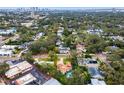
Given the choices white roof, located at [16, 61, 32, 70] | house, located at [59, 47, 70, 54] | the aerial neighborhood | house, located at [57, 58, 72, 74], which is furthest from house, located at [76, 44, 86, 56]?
white roof, located at [16, 61, 32, 70]

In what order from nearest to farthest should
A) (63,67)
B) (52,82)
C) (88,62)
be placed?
(52,82) < (63,67) < (88,62)

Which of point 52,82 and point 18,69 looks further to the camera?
point 18,69

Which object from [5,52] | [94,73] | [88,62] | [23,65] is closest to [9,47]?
[5,52]

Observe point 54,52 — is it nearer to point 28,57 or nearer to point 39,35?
point 28,57

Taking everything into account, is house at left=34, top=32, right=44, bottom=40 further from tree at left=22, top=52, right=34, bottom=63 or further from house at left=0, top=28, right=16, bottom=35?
tree at left=22, top=52, right=34, bottom=63
